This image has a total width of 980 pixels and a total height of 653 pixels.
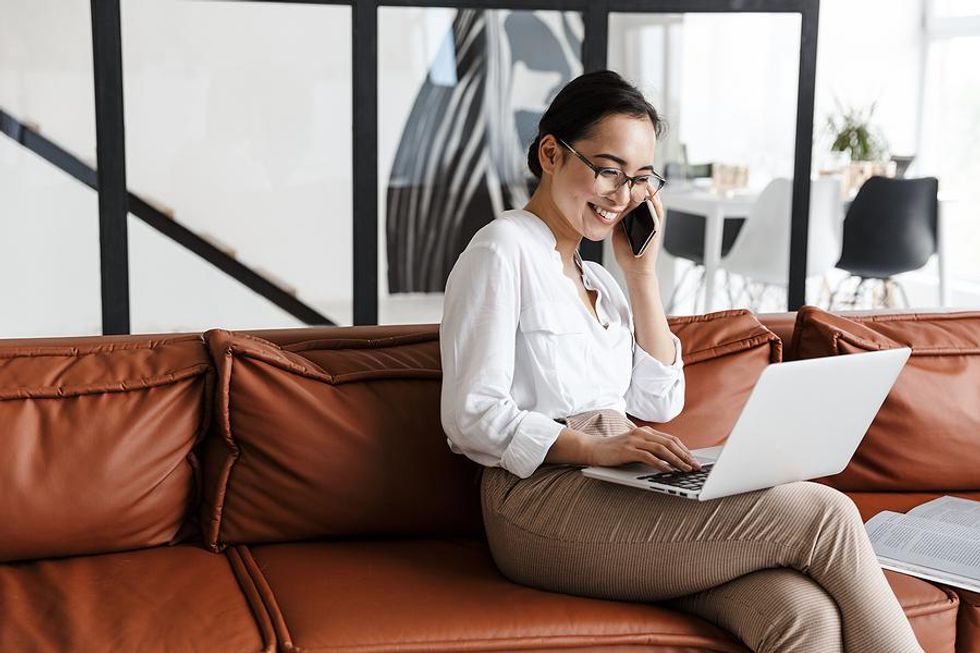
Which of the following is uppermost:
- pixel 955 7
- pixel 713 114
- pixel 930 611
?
pixel 955 7

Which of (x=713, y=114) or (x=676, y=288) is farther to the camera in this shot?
(x=676, y=288)

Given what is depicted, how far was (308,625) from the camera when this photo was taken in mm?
1743

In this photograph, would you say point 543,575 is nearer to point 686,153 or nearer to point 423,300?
point 423,300

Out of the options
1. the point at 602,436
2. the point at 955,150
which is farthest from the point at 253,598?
the point at 955,150

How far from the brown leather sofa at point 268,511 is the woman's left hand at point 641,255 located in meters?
0.25

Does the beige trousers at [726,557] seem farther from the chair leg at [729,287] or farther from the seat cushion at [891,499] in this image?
the chair leg at [729,287]

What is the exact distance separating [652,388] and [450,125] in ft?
6.30

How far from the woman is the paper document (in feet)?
0.93

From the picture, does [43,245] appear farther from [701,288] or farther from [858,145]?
[858,145]

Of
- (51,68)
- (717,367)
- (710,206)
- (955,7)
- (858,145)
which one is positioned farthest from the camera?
(955,7)

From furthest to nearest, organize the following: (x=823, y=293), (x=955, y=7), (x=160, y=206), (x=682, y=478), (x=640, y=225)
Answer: (x=955, y=7) < (x=823, y=293) < (x=160, y=206) < (x=640, y=225) < (x=682, y=478)

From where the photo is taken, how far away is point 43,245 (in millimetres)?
3633

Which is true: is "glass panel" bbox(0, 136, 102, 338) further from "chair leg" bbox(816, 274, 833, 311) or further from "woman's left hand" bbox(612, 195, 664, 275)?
"chair leg" bbox(816, 274, 833, 311)

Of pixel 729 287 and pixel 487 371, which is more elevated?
pixel 487 371
